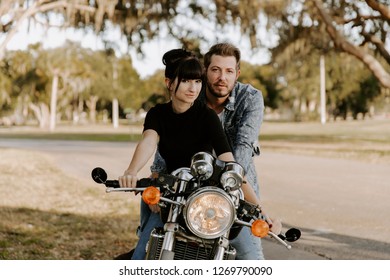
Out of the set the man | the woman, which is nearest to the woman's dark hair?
the woman

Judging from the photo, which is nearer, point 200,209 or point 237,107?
point 200,209

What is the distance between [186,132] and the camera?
7.23 ft

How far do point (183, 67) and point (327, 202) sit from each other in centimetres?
550

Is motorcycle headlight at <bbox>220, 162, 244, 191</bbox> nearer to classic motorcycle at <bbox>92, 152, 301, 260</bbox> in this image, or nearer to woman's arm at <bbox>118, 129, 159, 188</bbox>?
classic motorcycle at <bbox>92, 152, 301, 260</bbox>

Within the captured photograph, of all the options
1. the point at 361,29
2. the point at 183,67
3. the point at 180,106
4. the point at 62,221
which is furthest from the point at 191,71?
the point at 361,29

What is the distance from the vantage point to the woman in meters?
2.11

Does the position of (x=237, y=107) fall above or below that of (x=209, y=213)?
above

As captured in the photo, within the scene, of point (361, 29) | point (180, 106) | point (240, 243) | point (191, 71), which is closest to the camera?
point (191, 71)

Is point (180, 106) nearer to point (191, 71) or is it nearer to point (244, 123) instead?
point (191, 71)

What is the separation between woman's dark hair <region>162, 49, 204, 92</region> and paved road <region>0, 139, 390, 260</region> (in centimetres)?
266

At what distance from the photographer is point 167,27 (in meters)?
12.3

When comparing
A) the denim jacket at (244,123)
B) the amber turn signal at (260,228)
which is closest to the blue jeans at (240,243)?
the denim jacket at (244,123)
